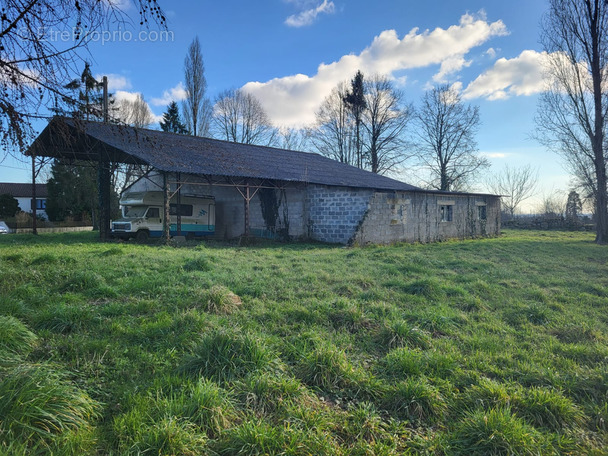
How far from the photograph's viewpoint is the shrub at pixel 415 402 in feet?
8.85

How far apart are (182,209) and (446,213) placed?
15.9 m

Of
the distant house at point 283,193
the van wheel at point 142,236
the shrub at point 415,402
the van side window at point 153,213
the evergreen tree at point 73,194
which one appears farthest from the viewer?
the evergreen tree at point 73,194

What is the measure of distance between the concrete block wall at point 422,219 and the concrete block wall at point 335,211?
0.44 meters

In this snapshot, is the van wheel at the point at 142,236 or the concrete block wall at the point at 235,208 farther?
the concrete block wall at the point at 235,208

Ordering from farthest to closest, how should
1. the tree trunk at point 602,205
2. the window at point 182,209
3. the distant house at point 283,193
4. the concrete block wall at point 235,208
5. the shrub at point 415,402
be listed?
the tree trunk at point 602,205, the concrete block wall at point 235,208, the window at point 182,209, the distant house at point 283,193, the shrub at point 415,402

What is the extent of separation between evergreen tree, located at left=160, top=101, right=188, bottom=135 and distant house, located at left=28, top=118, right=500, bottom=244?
13.2 m

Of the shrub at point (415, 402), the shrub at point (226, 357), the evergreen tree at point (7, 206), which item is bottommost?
the shrub at point (415, 402)

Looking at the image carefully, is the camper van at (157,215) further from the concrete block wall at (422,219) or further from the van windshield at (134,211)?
the concrete block wall at (422,219)

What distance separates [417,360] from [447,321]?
5.20 ft

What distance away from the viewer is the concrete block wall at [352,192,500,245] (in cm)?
1669

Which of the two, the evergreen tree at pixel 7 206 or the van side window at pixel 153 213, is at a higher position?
the evergreen tree at pixel 7 206

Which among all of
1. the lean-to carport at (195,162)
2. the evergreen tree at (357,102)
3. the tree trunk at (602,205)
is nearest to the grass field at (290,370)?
the lean-to carport at (195,162)

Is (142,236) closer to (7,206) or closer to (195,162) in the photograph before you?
(195,162)

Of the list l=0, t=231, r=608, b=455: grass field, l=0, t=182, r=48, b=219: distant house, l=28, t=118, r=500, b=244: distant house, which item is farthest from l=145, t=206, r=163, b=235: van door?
l=0, t=182, r=48, b=219: distant house
